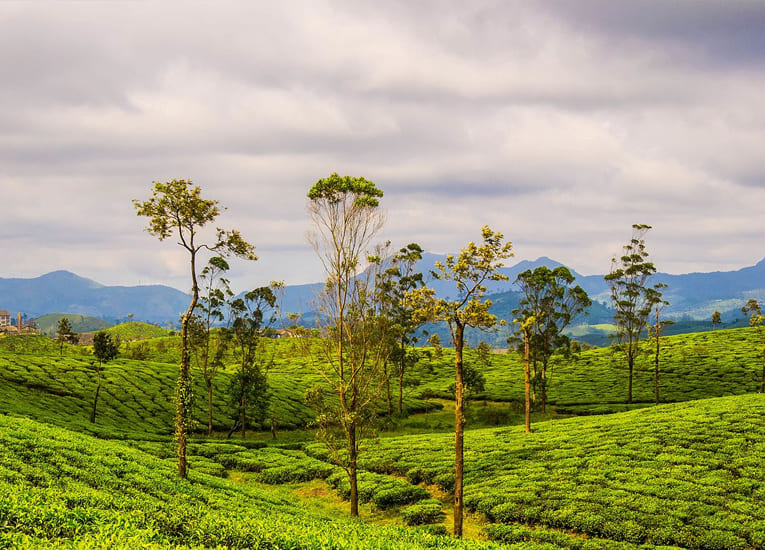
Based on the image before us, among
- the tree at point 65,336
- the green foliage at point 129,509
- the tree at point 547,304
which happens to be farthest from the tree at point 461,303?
the tree at point 65,336

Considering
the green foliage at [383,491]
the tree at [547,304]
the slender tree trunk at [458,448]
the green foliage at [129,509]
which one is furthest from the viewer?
the tree at [547,304]

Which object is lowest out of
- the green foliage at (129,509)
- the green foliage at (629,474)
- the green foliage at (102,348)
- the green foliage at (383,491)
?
the green foliage at (383,491)

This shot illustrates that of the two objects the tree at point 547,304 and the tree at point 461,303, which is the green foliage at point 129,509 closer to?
the tree at point 461,303

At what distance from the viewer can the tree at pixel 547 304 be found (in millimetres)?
60688

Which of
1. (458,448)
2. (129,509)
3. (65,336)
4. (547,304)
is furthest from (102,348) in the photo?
(65,336)

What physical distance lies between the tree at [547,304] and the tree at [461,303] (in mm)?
37528

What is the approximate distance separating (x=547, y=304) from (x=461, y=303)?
42.2 m

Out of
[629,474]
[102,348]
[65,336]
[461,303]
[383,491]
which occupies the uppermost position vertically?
[461,303]

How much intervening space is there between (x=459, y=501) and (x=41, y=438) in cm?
2375

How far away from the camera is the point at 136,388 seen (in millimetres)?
69562

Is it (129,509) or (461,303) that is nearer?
(129,509)

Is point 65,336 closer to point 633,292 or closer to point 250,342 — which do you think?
point 250,342

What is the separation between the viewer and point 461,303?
75.9ft

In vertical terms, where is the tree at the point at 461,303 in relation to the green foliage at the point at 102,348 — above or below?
above
